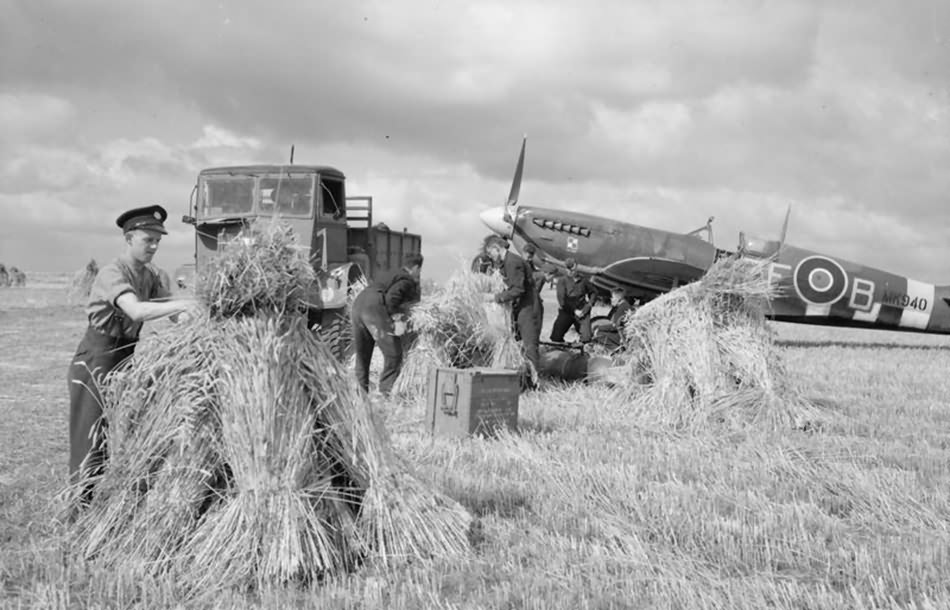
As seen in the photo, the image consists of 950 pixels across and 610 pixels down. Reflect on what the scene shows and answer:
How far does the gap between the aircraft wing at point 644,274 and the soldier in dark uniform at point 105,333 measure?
10530 mm

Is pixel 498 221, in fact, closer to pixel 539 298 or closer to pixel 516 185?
pixel 516 185

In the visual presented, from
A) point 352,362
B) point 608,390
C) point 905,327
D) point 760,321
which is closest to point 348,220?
point 352,362

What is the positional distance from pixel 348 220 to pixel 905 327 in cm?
1275

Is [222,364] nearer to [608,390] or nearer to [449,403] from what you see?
[449,403]

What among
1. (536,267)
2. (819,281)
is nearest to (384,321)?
(536,267)

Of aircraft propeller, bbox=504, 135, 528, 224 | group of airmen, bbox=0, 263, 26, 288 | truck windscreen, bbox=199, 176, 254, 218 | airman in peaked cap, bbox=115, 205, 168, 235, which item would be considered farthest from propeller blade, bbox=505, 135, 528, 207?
group of airmen, bbox=0, 263, 26, 288

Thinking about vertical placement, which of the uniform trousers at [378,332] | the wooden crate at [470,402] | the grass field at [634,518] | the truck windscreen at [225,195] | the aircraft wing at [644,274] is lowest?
the grass field at [634,518]

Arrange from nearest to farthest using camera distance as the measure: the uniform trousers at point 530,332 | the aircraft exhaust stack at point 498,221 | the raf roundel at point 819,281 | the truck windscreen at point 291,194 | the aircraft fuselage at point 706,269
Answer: the uniform trousers at point 530,332 → the truck windscreen at point 291,194 → the aircraft fuselage at point 706,269 → the aircraft exhaust stack at point 498,221 → the raf roundel at point 819,281

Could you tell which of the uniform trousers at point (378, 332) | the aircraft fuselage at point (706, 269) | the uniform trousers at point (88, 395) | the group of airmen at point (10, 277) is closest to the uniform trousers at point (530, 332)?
the uniform trousers at point (378, 332)

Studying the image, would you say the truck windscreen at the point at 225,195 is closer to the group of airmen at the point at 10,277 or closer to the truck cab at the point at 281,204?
the truck cab at the point at 281,204

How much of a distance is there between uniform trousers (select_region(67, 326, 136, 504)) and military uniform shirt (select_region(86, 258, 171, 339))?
60 millimetres

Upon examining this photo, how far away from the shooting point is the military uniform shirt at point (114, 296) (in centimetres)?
405

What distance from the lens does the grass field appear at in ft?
10.8

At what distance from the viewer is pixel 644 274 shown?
46.0 feet
